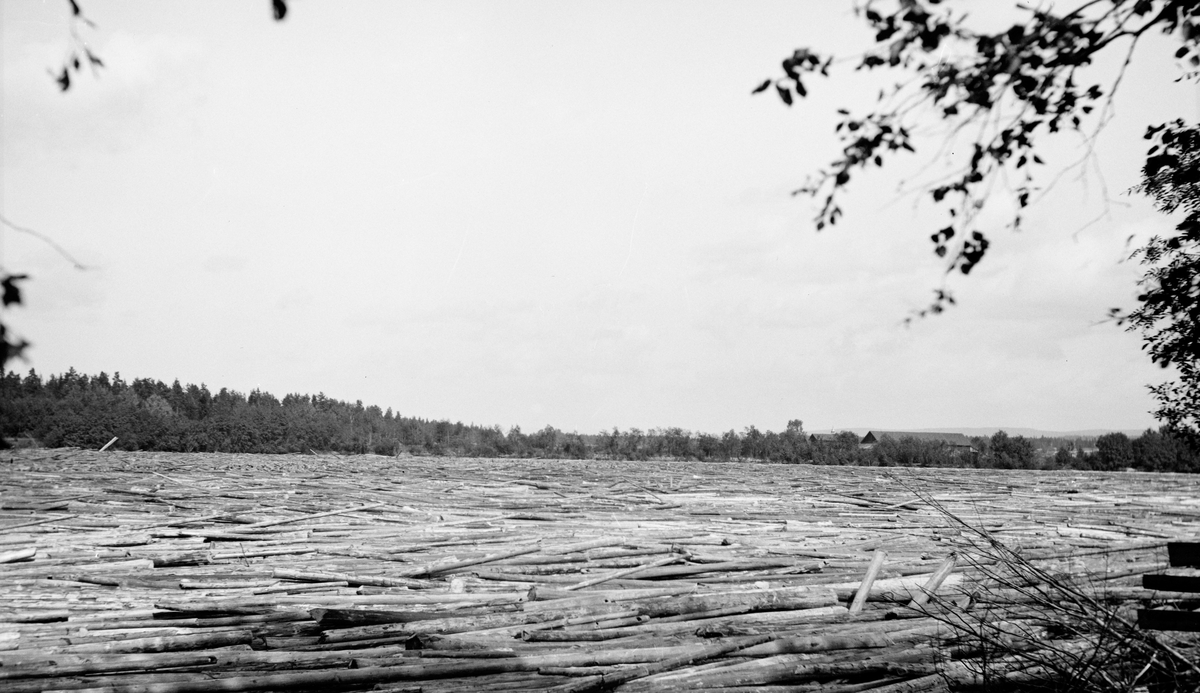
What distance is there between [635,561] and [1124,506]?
1492cm

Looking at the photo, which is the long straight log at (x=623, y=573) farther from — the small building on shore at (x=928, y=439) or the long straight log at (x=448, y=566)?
the small building on shore at (x=928, y=439)

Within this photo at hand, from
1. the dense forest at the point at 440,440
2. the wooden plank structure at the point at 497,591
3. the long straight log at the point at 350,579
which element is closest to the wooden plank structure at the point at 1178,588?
the wooden plank structure at the point at 497,591

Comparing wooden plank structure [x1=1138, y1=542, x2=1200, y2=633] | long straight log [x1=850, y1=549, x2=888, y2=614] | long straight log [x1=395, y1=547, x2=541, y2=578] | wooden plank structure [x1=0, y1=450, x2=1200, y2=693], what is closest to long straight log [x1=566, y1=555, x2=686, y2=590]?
wooden plank structure [x1=0, y1=450, x2=1200, y2=693]

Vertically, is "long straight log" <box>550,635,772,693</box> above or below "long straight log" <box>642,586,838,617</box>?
below

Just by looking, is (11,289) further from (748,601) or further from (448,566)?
(448,566)

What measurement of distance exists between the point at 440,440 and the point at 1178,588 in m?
73.7

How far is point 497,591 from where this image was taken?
7355mm

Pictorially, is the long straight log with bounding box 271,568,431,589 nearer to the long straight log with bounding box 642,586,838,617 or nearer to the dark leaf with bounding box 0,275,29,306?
the long straight log with bounding box 642,586,838,617

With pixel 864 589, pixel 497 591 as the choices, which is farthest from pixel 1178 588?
pixel 497 591

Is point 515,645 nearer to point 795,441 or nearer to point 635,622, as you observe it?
point 635,622

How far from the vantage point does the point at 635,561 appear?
8648mm

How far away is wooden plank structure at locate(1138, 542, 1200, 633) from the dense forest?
132 ft

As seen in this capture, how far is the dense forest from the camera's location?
48400 millimetres

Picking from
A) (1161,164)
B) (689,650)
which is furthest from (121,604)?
(1161,164)
